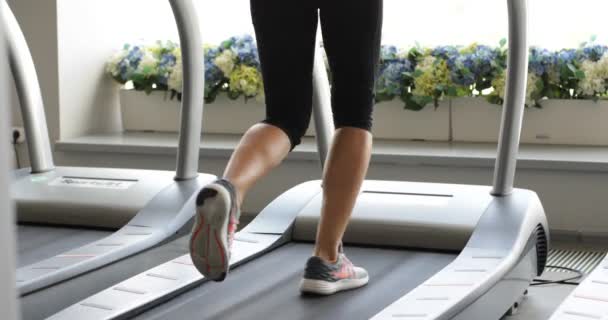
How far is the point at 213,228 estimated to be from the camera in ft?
5.30

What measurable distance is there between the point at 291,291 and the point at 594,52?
2.05m

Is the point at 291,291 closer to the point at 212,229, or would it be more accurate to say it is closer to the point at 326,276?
the point at 326,276

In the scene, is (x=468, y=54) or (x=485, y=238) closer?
(x=485, y=238)

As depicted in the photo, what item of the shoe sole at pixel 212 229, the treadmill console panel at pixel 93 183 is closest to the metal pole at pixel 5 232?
the shoe sole at pixel 212 229

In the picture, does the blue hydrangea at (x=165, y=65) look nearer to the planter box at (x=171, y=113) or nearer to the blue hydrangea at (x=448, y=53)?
the planter box at (x=171, y=113)

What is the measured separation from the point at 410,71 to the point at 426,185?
1.21 metres

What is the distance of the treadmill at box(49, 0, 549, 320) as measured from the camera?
1.97 metres

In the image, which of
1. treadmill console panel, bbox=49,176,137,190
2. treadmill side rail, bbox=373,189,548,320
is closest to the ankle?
treadmill side rail, bbox=373,189,548,320

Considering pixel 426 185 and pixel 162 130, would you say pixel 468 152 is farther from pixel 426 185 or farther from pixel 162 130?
pixel 162 130

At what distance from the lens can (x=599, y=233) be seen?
3.29 m

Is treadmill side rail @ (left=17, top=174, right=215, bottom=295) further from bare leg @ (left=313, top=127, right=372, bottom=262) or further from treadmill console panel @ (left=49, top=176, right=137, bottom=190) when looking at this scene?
bare leg @ (left=313, top=127, right=372, bottom=262)

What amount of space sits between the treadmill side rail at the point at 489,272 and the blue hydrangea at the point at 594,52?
4.13 feet

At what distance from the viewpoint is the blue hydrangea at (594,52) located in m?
3.63


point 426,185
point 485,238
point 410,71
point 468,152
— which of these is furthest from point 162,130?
point 485,238
